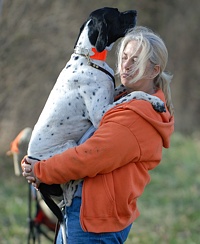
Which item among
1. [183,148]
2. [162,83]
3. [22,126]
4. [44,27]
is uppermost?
[162,83]

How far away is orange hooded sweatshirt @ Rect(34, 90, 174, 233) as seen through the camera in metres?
2.88

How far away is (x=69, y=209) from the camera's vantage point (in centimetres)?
303

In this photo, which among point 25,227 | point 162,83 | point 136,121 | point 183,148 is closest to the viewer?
point 136,121

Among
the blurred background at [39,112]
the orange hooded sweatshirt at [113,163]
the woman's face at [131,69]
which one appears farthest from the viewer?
the blurred background at [39,112]

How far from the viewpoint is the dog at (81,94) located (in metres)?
3.02

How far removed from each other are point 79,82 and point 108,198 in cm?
54

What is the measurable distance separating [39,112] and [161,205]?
6.80 feet

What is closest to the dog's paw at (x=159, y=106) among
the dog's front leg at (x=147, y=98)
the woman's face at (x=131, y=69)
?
the dog's front leg at (x=147, y=98)

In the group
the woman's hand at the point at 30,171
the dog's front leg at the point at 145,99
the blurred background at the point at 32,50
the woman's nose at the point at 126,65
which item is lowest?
the blurred background at the point at 32,50

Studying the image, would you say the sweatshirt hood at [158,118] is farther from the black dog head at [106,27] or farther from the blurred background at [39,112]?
the blurred background at [39,112]

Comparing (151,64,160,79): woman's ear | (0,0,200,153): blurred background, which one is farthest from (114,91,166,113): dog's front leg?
(0,0,200,153): blurred background

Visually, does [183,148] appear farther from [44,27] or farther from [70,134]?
[70,134]

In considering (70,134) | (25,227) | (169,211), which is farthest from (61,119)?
(169,211)

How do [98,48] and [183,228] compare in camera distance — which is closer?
[98,48]
